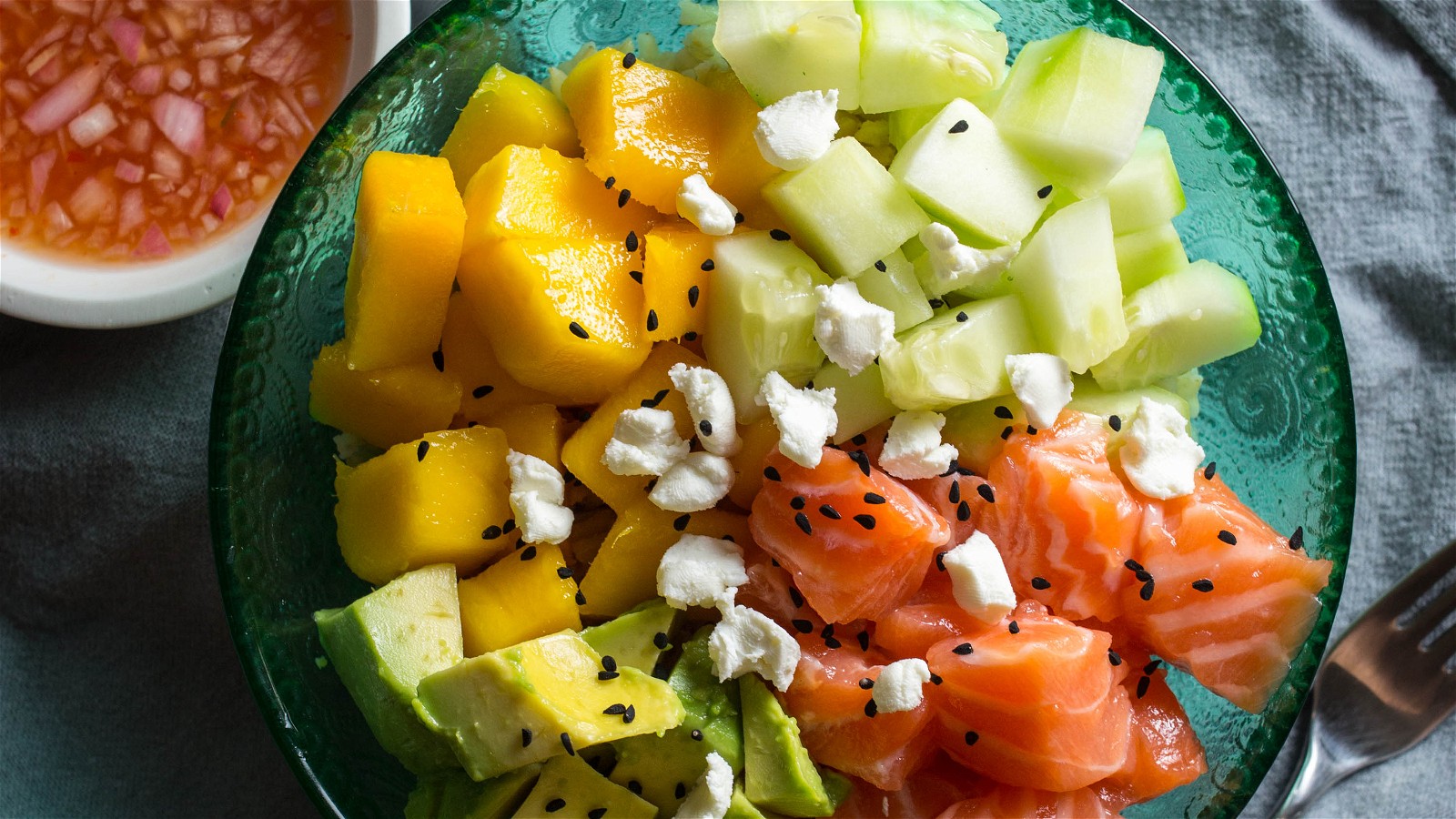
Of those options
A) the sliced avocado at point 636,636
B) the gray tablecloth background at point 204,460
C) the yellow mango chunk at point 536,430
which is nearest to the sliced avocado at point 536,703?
the sliced avocado at point 636,636

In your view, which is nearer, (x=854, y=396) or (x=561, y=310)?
(x=561, y=310)

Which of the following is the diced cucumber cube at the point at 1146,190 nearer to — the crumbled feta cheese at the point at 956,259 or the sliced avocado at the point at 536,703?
the crumbled feta cheese at the point at 956,259

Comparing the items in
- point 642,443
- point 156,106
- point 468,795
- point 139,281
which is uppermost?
point 156,106

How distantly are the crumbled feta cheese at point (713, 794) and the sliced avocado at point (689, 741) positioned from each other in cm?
4

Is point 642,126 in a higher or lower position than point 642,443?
higher

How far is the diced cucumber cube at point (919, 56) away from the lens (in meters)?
1.50

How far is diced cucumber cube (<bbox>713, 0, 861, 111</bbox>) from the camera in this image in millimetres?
1481

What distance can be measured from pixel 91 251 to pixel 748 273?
1.40m

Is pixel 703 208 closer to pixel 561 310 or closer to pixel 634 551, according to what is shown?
pixel 561 310

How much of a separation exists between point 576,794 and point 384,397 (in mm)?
608

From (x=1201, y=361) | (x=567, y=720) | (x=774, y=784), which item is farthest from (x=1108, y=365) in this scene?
(x=567, y=720)

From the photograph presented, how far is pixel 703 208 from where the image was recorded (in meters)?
1.48

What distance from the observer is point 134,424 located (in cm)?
209

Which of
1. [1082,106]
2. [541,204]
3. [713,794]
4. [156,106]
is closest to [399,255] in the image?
[541,204]
